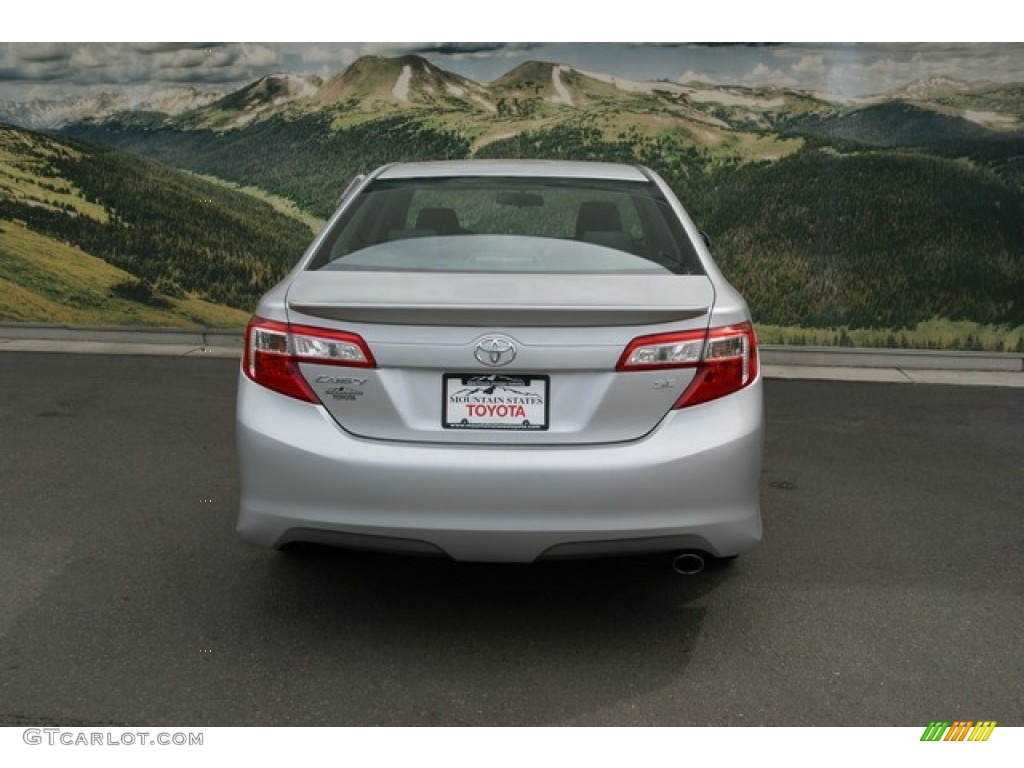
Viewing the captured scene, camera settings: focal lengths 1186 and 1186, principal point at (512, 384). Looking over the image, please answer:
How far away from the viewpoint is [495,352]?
359 cm

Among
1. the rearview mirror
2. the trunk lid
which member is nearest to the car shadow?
the trunk lid

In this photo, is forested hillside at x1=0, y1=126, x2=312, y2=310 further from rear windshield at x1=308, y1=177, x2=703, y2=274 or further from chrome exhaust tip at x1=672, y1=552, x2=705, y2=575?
chrome exhaust tip at x1=672, y1=552, x2=705, y2=575

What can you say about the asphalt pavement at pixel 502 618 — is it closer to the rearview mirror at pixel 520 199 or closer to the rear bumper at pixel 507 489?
the rear bumper at pixel 507 489

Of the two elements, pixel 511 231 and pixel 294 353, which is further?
pixel 511 231

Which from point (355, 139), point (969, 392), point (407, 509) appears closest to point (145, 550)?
point (407, 509)

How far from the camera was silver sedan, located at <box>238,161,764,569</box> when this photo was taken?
3.59 m

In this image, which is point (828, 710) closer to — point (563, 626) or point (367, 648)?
point (563, 626)

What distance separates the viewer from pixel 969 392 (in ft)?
31.1

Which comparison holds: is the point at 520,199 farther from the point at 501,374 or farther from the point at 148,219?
the point at 148,219

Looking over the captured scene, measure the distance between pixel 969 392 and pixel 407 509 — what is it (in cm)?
708

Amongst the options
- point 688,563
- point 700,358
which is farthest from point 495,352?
point 688,563
